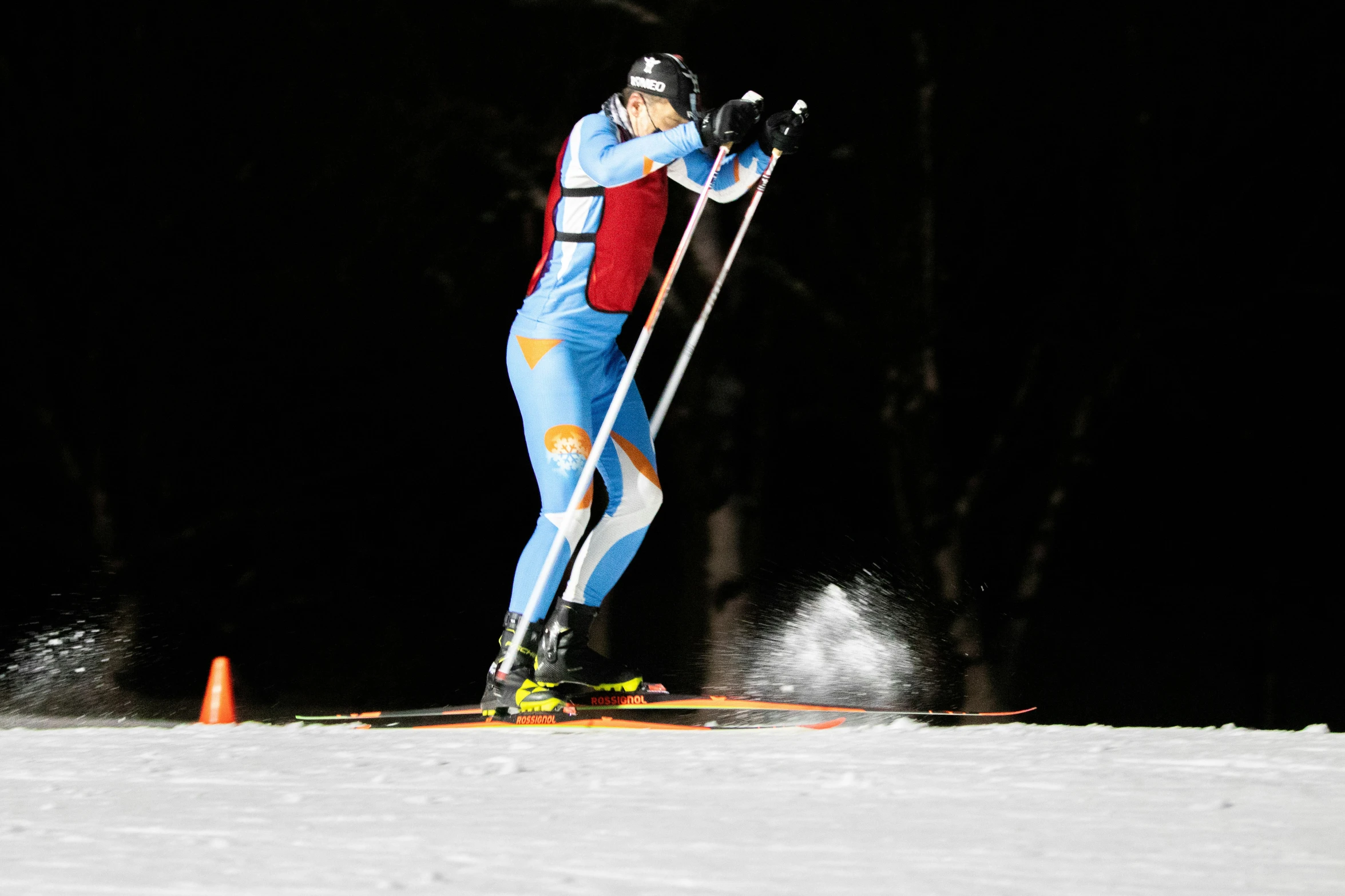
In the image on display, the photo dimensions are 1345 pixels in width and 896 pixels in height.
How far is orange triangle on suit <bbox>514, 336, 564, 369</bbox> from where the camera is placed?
340 centimetres

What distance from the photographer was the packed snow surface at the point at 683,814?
1.72 m

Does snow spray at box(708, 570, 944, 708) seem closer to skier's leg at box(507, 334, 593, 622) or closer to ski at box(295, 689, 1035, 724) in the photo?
ski at box(295, 689, 1035, 724)

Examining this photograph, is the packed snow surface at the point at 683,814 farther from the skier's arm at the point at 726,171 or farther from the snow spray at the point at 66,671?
the snow spray at the point at 66,671

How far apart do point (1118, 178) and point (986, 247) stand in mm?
637

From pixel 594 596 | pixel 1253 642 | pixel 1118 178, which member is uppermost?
pixel 1118 178

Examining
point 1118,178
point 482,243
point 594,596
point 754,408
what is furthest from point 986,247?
point 594,596

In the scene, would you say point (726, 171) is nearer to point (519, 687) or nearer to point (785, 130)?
point (785, 130)

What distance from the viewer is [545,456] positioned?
341 centimetres

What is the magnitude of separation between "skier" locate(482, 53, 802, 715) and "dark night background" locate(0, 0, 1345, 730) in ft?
5.45

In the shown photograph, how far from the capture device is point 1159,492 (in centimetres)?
605

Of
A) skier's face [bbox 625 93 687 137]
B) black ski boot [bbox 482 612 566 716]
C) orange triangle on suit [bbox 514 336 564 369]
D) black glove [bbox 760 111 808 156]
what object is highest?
skier's face [bbox 625 93 687 137]

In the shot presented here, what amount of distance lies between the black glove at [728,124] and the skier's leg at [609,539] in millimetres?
638

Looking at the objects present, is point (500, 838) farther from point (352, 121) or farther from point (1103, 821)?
point (352, 121)

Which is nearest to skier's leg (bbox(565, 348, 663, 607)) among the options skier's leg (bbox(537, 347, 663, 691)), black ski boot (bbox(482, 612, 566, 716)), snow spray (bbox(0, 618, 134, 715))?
skier's leg (bbox(537, 347, 663, 691))
